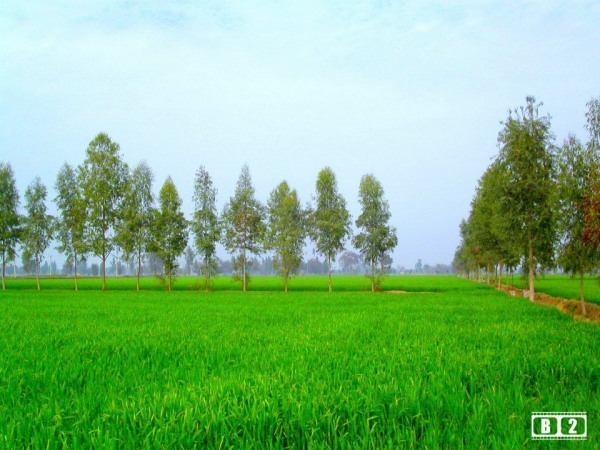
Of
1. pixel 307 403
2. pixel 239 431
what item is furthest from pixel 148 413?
pixel 307 403

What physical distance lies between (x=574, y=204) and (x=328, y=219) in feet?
123

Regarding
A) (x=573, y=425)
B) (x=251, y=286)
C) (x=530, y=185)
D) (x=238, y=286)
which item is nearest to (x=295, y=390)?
(x=573, y=425)

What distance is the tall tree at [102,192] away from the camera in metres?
56.7

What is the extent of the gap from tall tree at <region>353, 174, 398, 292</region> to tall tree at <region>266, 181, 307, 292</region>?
27.3 feet

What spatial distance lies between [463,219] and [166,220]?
71163mm

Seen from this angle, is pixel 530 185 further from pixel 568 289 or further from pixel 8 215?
pixel 8 215

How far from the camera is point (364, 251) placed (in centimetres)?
5953

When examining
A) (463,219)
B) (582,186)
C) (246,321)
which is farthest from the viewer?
(463,219)

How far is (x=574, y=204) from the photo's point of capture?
79.9 feet

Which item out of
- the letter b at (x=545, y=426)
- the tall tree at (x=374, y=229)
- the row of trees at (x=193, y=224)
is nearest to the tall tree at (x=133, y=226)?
the row of trees at (x=193, y=224)

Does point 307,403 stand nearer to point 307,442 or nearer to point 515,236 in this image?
point 307,442

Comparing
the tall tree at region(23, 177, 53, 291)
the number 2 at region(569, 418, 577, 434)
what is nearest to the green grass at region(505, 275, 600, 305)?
the number 2 at region(569, 418, 577, 434)

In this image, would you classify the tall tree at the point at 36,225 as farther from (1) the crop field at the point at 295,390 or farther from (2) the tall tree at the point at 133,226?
(1) the crop field at the point at 295,390

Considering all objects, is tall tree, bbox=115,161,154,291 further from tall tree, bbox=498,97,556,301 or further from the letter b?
the letter b
